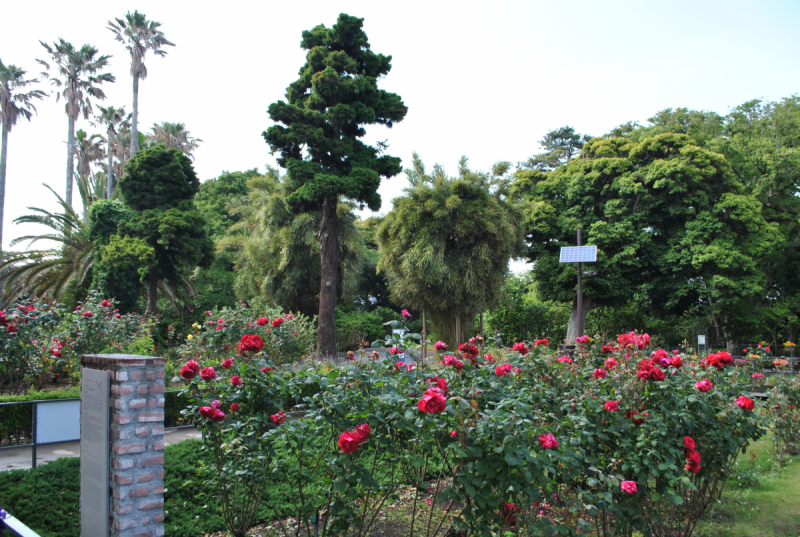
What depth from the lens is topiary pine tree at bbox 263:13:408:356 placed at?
14.5 m

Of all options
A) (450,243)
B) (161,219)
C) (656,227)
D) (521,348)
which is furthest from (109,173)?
(521,348)

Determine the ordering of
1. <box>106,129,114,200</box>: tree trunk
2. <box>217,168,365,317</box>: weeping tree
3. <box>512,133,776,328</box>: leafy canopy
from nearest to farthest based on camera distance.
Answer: <box>512,133,776,328</box>: leafy canopy
<box>217,168,365,317</box>: weeping tree
<box>106,129,114,200</box>: tree trunk

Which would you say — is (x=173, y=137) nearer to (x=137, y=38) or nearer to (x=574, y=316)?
(x=137, y=38)

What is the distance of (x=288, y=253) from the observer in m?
19.6

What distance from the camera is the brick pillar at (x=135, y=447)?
293 cm

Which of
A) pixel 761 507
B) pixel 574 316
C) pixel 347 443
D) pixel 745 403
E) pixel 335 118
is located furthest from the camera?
pixel 574 316

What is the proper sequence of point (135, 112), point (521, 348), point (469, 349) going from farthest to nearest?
1. point (135, 112)
2. point (521, 348)
3. point (469, 349)

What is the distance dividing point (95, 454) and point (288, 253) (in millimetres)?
16757

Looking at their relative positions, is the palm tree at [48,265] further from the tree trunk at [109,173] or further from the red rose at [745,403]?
the red rose at [745,403]

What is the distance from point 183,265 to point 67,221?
20.0ft

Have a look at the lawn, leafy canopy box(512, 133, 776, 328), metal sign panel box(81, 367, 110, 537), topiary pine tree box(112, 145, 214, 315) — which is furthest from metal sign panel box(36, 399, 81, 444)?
leafy canopy box(512, 133, 776, 328)

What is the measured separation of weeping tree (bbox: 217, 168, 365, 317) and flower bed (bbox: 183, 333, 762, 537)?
16202 mm

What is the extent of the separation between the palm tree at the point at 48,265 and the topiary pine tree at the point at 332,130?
32.8 ft

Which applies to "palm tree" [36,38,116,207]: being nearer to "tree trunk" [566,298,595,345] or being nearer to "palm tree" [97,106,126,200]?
"palm tree" [97,106,126,200]
